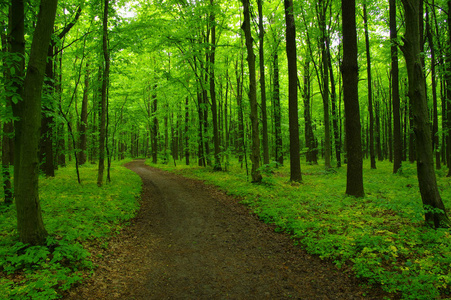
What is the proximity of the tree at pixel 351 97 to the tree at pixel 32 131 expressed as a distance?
8.70 metres

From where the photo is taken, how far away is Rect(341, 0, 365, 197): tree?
324 inches

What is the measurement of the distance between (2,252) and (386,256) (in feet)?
22.8

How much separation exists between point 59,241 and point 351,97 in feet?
31.8

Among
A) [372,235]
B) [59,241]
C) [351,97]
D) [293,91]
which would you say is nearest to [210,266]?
[59,241]

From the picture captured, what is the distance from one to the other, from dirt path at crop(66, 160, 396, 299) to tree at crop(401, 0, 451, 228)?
2.93 metres

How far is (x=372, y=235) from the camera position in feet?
16.3

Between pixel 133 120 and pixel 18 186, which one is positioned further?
pixel 133 120

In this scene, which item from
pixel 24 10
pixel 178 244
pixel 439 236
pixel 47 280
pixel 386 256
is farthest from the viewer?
pixel 178 244

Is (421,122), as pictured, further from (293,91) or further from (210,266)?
(293,91)

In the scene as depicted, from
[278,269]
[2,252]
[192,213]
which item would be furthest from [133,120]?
[278,269]

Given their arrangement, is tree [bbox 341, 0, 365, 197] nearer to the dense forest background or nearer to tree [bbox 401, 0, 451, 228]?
the dense forest background

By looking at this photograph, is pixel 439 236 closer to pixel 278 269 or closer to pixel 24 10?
pixel 278 269

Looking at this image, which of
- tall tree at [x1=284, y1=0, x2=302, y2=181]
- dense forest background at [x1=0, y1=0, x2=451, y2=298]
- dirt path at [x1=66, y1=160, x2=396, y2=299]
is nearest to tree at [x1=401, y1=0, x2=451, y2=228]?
dense forest background at [x1=0, y1=0, x2=451, y2=298]

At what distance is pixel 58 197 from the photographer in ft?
26.8
